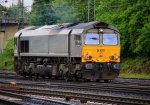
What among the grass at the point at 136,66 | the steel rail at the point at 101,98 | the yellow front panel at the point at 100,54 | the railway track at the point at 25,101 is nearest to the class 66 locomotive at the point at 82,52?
the yellow front panel at the point at 100,54

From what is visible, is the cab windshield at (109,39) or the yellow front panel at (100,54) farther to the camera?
the cab windshield at (109,39)

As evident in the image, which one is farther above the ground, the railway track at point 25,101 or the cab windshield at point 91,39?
→ the cab windshield at point 91,39

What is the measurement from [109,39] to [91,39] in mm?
1065

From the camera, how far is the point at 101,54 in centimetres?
2961

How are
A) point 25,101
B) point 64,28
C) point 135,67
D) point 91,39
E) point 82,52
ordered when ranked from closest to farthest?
point 25,101, point 82,52, point 91,39, point 64,28, point 135,67

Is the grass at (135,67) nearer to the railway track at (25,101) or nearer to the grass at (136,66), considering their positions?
the grass at (136,66)

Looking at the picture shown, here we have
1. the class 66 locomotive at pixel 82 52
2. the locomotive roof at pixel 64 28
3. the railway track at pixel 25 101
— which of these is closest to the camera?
the railway track at pixel 25 101

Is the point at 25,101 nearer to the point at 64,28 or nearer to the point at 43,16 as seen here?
the point at 64,28

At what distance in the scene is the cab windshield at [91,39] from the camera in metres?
29.7

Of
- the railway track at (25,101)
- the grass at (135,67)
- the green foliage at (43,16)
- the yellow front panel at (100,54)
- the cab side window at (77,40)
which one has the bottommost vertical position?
the railway track at (25,101)

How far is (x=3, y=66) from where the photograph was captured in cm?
6188

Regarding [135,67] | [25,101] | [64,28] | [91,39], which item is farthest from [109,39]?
[135,67]

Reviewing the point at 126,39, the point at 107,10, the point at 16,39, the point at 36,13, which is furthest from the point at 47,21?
the point at 16,39

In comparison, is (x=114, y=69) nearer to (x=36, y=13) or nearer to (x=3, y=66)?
(x=3, y=66)
